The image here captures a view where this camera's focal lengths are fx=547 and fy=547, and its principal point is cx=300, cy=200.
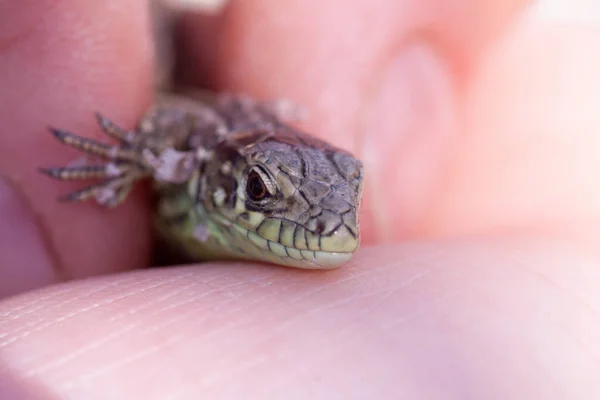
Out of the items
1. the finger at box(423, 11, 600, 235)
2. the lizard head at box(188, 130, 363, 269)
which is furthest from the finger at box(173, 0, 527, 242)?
the lizard head at box(188, 130, 363, 269)

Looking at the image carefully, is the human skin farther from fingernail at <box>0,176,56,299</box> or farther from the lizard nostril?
the lizard nostril

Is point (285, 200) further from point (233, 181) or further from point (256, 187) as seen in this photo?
point (233, 181)

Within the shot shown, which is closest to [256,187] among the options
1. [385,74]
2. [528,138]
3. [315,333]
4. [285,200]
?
[285,200]

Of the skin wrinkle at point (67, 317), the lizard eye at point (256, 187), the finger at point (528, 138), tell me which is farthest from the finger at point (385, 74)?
the skin wrinkle at point (67, 317)

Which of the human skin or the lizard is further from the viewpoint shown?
the lizard

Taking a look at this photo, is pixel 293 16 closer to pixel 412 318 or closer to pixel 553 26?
pixel 553 26

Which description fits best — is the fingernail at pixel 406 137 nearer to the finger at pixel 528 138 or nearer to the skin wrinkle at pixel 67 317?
the finger at pixel 528 138

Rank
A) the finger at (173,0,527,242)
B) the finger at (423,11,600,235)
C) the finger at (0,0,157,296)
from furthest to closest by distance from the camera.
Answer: the finger at (173,0,527,242) → the finger at (423,11,600,235) → the finger at (0,0,157,296)
